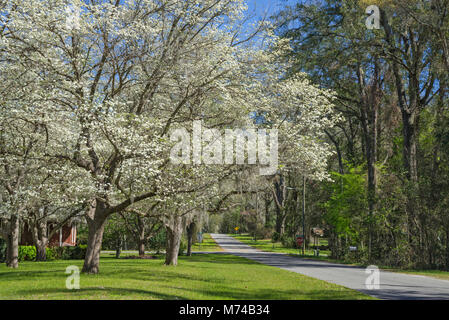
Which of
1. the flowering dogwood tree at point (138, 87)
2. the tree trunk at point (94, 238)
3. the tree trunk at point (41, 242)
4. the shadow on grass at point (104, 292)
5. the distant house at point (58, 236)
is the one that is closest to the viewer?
the shadow on grass at point (104, 292)

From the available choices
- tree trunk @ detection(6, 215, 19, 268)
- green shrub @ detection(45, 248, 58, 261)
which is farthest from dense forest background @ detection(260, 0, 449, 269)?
green shrub @ detection(45, 248, 58, 261)

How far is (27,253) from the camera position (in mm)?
33781

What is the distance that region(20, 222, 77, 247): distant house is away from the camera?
4084 centimetres

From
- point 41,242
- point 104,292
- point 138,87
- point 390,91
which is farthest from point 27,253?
point 390,91

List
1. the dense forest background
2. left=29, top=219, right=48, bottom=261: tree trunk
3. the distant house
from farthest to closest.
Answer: the distant house < left=29, top=219, right=48, bottom=261: tree trunk < the dense forest background

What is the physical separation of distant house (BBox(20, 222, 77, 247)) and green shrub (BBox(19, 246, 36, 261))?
434 cm

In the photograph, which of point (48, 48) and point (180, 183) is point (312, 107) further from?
point (48, 48)

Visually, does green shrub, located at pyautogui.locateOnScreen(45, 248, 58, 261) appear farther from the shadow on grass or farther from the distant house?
the shadow on grass

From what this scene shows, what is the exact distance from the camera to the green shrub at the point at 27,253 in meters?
33.3

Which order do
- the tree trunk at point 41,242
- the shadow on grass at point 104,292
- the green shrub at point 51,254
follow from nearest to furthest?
1. the shadow on grass at point 104,292
2. the tree trunk at point 41,242
3. the green shrub at point 51,254

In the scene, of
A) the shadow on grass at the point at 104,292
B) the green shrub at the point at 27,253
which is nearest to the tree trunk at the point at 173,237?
the shadow on grass at the point at 104,292

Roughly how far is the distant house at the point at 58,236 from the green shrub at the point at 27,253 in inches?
171

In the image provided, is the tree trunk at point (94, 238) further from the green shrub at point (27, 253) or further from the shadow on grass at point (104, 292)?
the green shrub at point (27, 253)
